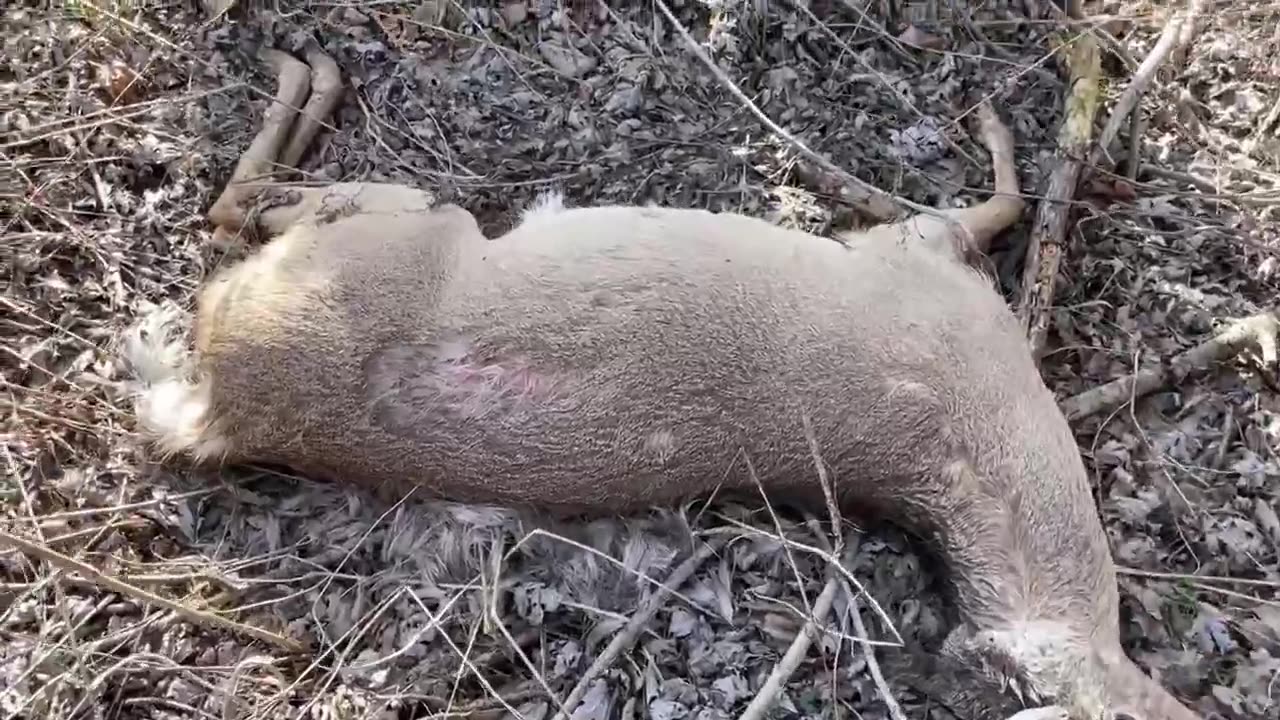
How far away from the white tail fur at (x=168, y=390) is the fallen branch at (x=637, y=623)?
145 centimetres

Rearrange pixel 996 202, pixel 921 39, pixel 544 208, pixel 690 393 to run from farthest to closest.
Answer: pixel 921 39
pixel 996 202
pixel 544 208
pixel 690 393

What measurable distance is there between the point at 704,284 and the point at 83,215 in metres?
2.71

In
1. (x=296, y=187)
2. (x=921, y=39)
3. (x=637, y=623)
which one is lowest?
(x=637, y=623)

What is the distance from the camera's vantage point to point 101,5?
14.5 feet

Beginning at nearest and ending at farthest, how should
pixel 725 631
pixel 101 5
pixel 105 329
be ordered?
1. pixel 725 631
2. pixel 105 329
3. pixel 101 5

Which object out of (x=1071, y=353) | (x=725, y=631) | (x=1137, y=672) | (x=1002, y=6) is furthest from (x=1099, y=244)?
(x=725, y=631)

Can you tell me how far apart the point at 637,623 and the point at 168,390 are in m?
1.84

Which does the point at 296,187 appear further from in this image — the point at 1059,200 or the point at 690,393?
the point at 1059,200

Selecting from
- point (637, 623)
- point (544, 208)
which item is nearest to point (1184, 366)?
point (637, 623)

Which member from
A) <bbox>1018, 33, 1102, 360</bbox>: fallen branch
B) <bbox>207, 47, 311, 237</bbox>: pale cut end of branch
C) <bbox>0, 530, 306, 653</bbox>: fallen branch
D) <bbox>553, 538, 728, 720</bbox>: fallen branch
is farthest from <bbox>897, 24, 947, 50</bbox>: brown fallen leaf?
<bbox>0, 530, 306, 653</bbox>: fallen branch

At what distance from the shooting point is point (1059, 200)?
384 cm

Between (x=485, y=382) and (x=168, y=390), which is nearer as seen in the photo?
(x=485, y=382)

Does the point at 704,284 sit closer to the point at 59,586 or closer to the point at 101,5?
the point at 59,586

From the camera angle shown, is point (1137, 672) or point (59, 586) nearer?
point (1137, 672)
